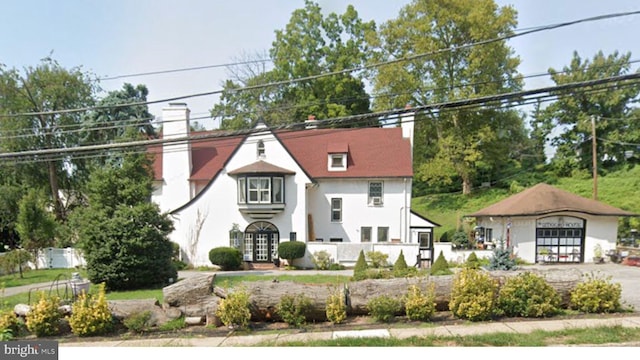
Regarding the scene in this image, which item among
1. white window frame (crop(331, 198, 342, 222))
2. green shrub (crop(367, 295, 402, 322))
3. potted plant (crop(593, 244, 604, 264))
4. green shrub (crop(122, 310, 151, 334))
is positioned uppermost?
white window frame (crop(331, 198, 342, 222))

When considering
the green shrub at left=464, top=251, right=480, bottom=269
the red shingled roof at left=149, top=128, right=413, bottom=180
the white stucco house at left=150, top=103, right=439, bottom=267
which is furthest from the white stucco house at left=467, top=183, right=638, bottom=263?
the red shingled roof at left=149, top=128, right=413, bottom=180

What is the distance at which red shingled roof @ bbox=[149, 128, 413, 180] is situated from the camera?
86.2ft

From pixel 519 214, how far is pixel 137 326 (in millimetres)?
20600

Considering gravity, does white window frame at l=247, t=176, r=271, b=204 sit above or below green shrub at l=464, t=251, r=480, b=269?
above

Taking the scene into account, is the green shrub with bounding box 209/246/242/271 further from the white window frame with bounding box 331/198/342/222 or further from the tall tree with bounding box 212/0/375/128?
the tall tree with bounding box 212/0/375/128

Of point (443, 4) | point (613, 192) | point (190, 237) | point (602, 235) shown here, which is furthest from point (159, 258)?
point (613, 192)

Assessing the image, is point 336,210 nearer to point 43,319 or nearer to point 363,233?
point 363,233

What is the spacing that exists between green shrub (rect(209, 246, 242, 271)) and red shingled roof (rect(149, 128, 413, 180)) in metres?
5.17

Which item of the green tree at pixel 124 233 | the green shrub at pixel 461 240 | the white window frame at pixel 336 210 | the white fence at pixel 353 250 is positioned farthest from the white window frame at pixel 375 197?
the green tree at pixel 124 233

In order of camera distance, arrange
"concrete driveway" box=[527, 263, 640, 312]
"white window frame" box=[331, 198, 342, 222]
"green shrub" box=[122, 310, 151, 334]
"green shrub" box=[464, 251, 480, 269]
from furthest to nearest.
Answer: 1. "white window frame" box=[331, 198, 342, 222]
2. "green shrub" box=[464, 251, 480, 269]
3. "concrete driveway" box=[527, 263, 640, 312]
4. "green shrub" box=[122, 310, 151, 334]

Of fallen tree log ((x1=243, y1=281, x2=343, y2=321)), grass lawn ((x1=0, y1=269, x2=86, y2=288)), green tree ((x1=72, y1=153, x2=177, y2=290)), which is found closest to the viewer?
fallen tree log ((x1=243, y1=281, x2=343, y2=321))

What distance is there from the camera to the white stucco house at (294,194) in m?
24.0

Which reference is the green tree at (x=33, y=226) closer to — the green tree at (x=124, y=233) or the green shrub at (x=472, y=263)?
the green tree at (x=124, y=233)

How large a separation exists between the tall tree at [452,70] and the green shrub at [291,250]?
1700cm
